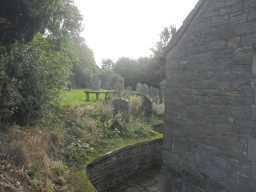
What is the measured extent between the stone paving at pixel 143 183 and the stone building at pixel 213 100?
1083 mm

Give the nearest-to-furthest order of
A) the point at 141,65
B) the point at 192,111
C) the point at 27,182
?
the point at 27,182 → the point at 192,111 → the point at 141,65

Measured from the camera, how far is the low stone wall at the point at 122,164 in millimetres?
5227

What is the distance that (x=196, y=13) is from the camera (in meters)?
3.89

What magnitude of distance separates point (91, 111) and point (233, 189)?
225 inches

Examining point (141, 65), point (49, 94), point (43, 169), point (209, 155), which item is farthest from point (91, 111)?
point (141, 65)

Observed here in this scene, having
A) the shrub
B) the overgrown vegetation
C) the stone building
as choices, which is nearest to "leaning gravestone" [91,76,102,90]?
the shrub

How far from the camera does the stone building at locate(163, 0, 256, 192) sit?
10.5 ft

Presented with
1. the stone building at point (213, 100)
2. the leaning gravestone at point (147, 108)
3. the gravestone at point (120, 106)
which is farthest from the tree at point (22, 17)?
the leaning gravestone at point (147, 108)

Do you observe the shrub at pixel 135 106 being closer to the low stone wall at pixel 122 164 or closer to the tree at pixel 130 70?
the low stone wall at pixel 122 164

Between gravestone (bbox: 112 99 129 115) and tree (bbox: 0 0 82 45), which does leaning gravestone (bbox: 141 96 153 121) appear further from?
tree (bbox: 0 0 82 45)

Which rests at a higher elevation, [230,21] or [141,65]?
[141,65]

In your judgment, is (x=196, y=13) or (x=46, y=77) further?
(x=46, y=77)

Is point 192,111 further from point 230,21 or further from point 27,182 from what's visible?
point 27,182

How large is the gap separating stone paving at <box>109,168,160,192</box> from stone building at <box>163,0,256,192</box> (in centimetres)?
108
